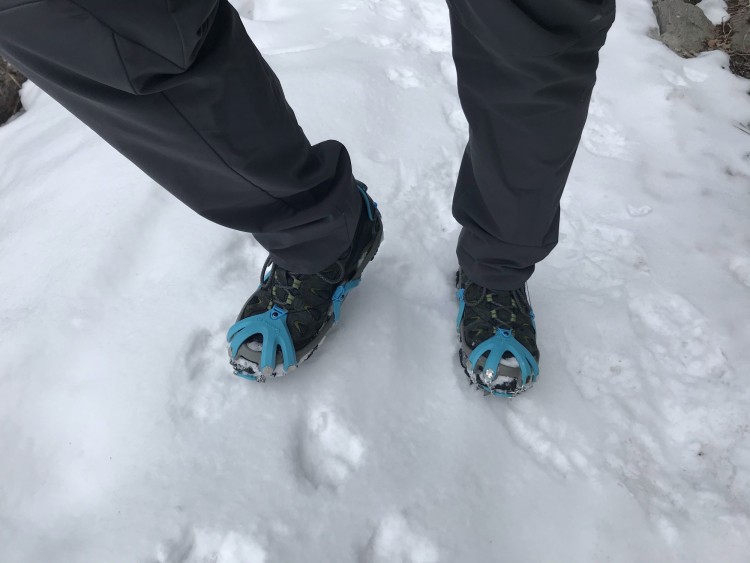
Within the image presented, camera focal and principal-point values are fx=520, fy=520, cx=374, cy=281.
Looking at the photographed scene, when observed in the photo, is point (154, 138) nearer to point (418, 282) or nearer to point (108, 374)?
point (108, 374)

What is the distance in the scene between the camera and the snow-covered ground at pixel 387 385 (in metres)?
0.93

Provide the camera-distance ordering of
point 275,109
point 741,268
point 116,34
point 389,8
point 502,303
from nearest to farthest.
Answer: point 116,34, point 275,109, point 502,303, point 741,268, point 389,8

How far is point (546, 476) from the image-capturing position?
1008mm

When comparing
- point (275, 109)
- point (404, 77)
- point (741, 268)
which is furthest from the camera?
point (404, 77)

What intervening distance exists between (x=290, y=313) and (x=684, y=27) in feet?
6.23

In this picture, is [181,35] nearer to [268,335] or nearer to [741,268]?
[268,335]

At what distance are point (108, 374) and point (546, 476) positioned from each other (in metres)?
0.90

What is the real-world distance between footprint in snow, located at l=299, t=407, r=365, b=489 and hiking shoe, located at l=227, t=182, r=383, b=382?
0.41 feet

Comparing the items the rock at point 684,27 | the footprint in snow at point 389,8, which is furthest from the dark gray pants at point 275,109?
the rock at point 684,27

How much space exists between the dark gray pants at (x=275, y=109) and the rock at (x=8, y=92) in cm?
145

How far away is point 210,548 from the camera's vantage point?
88 cm

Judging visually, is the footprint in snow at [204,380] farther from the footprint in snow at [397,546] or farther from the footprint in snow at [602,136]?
the footprint in snow at [602,136]

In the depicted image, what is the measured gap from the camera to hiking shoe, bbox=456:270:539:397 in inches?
41.6

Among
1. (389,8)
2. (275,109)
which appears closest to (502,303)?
(275,109)
